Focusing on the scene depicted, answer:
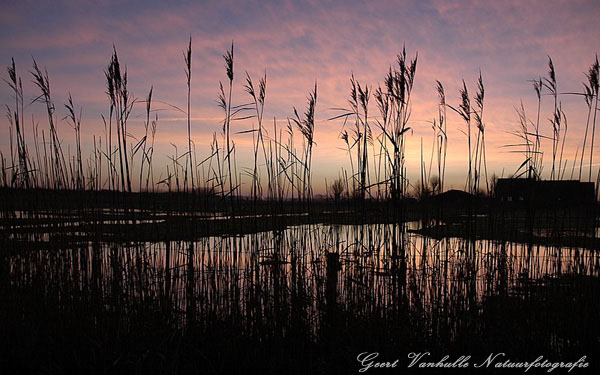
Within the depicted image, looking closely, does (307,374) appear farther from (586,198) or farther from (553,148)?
(586,198)

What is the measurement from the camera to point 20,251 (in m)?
3.79

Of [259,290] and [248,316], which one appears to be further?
[259,290]

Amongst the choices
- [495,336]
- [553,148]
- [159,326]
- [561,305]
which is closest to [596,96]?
[553,148]

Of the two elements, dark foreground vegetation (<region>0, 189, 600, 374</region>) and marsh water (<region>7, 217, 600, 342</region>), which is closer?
dark foreground vegetation (<region>0, 189, 600, 374</region>)

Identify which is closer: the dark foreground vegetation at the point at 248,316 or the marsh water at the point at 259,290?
the dark foreground vegetation at the point at 248,316

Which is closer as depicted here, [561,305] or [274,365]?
[274,365]

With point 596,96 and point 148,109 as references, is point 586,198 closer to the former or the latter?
point 596,96

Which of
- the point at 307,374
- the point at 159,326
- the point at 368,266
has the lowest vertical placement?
the point at 307,374

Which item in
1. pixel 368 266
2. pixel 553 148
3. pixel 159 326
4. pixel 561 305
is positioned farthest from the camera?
pixel 553 148

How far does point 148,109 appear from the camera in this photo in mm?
3289

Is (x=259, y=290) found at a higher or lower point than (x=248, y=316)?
higher

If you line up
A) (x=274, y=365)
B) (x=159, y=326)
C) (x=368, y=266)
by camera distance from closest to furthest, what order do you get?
(x=274, y=365), (x=159, y=326), (x=368, y=266)

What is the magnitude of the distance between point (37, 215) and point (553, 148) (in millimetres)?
5500

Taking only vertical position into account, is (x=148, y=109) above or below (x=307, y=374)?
above
